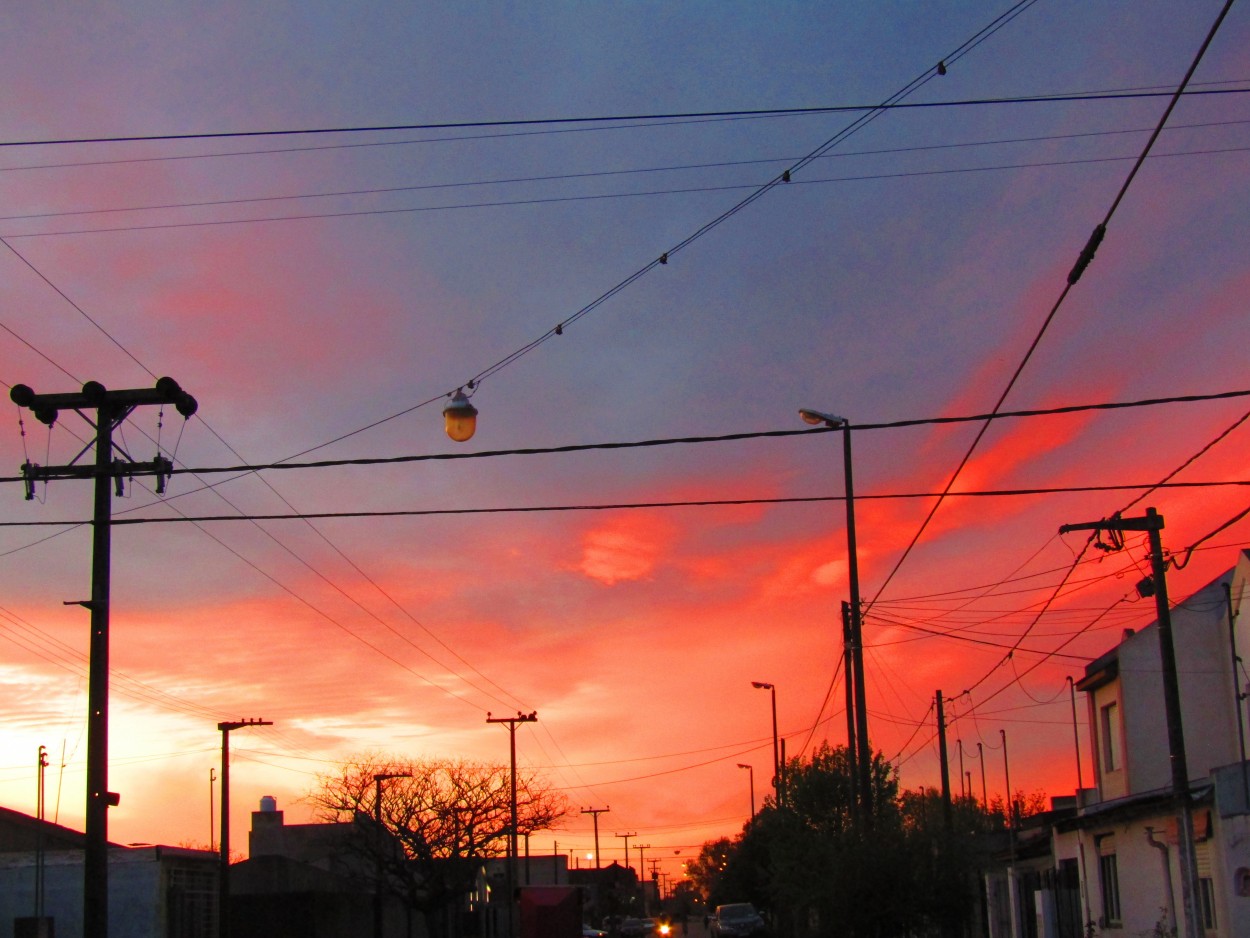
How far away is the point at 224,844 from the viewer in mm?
47062

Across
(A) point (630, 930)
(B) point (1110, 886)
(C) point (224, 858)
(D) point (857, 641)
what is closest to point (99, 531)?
(D) point (857, 641)

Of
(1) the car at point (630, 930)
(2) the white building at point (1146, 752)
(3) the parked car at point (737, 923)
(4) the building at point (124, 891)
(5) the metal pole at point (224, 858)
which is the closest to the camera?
(2) the white building at point (1146, 752)

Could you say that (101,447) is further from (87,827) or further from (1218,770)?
(1218,770)

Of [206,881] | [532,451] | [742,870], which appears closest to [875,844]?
[532,451]

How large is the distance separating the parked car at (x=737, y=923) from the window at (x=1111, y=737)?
26447 mm

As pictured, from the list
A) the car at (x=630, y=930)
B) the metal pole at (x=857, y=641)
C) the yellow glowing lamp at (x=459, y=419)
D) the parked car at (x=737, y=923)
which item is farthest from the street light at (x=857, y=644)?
the car at (x=630, y=930)

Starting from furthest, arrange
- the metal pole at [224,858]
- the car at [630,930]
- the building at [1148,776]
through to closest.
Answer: the car at [630,930] → the metal pole at [224,858] → the building at [1148,776]

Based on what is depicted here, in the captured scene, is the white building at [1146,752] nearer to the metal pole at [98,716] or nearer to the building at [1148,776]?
the building at [1148,776]

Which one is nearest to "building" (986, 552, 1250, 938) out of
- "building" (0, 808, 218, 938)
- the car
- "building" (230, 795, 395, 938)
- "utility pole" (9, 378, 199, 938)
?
"utility pole" (9, 378, 199, 938)

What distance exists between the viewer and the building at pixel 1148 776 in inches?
1013

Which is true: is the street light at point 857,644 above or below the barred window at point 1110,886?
above

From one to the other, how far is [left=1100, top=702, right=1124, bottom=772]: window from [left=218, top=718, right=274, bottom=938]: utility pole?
1045 inches

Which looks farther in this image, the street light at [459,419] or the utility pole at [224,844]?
the utility pole at [224,844]

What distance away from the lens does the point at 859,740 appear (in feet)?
90.1
